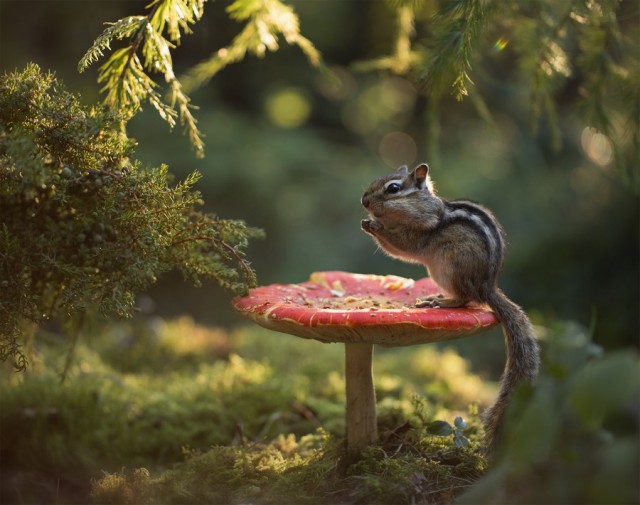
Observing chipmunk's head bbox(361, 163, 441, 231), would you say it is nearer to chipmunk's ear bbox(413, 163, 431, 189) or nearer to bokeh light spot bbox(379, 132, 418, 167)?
chipmunk's ear bbox(413, 163, 431, 189)

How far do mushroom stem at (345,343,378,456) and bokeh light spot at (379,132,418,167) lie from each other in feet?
24.2

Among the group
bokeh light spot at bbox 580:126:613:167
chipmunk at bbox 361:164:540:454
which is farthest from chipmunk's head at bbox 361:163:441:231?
bokeh light spot at bbox 580:126:613:167

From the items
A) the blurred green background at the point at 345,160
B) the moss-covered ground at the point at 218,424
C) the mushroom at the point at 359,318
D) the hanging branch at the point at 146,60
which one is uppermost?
the blurred green background at the point at 345,160

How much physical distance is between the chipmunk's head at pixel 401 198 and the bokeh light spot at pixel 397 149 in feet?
22.9

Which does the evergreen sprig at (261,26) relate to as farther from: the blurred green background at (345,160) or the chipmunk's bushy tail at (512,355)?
the blurred green background at (345,160)

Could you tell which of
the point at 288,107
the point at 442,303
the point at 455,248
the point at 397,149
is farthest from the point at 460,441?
the point at 397,149

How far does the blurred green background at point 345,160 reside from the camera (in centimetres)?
618

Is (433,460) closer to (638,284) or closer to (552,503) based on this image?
(552,503)

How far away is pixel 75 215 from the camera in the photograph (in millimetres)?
2359

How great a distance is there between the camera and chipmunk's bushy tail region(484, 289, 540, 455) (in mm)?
2287

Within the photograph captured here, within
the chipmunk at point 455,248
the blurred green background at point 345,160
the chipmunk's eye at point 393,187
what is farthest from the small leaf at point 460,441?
the blurred green background at point 345,160

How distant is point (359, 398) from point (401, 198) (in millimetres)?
870

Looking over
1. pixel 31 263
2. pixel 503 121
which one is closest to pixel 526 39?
pixel 31 263

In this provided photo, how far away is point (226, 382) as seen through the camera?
384 centimetres
